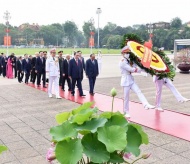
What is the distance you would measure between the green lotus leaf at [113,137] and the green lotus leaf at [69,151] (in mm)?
131

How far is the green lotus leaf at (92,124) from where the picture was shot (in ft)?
4.77

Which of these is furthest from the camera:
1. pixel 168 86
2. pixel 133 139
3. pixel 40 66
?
pixel 40 66

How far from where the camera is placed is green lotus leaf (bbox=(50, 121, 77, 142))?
4.76 ft

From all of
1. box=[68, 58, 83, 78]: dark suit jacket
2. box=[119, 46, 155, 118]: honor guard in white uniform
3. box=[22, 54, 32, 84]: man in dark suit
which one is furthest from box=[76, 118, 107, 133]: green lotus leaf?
box=[22, 54, 32, 84]: man in dark suit

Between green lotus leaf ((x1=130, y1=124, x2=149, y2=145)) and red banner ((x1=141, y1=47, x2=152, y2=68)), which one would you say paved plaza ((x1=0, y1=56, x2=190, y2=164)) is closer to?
red banner ((x1=141, y1=47, x2=152, y2=68))

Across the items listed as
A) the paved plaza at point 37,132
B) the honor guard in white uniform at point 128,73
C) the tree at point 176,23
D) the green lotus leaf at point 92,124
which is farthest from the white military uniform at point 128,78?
the tree at point 176,23

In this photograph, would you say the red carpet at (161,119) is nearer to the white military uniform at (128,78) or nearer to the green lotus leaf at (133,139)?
the white military uniform at (128,78)

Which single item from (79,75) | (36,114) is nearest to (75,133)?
(36,114)

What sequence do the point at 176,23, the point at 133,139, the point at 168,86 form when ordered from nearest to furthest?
the point at 133,139 < the point at 168,86 < the point at 176,23

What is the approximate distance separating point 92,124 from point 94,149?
0.14 m

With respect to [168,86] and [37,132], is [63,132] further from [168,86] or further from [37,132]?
[168,86]

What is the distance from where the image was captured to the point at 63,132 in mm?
1506

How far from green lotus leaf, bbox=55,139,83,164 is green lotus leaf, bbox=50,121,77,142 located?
0.03 m

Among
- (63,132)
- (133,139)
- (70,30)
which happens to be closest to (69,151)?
(63,132)
